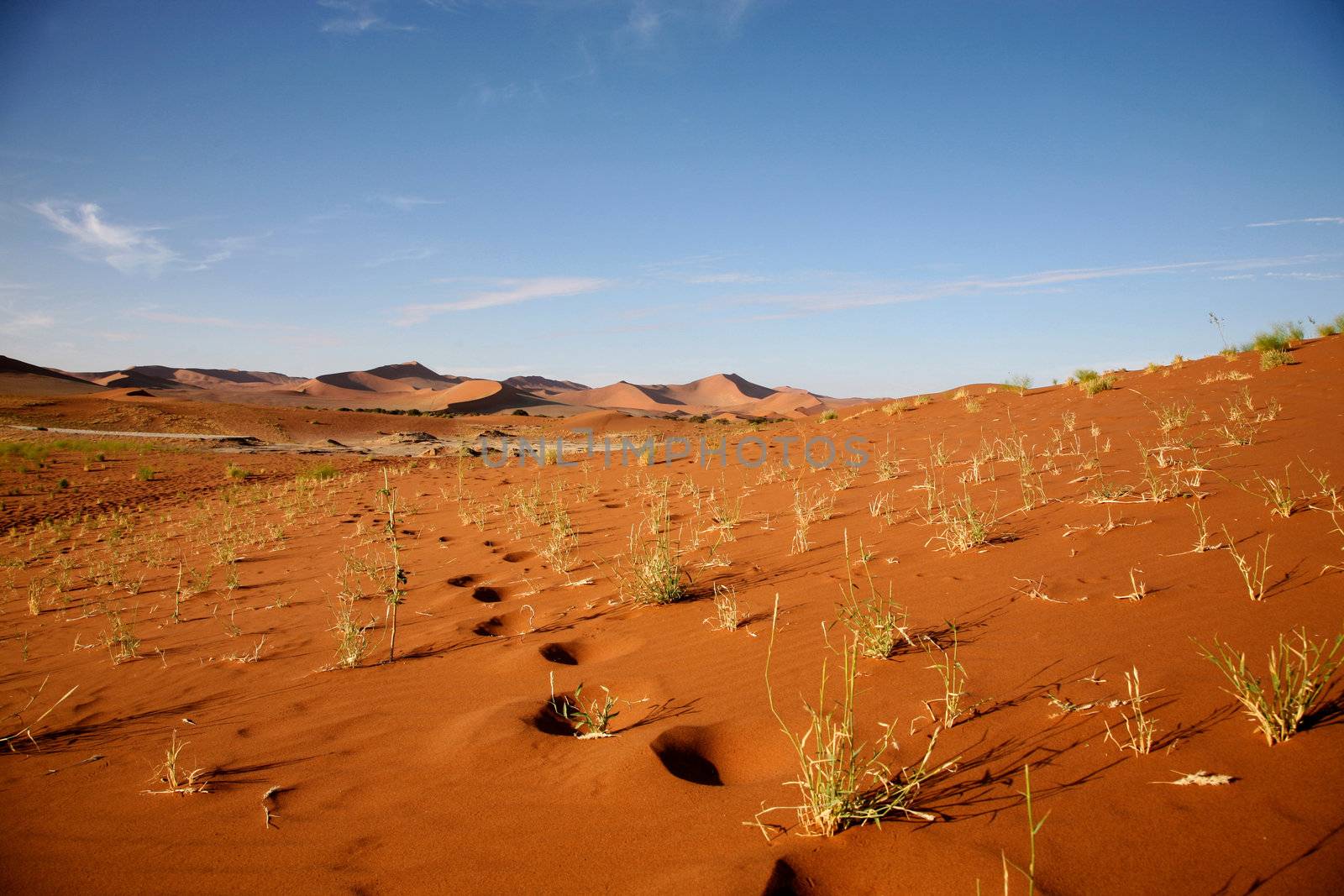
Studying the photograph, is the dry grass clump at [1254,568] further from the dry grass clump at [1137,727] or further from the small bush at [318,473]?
the small bush at [318,473]

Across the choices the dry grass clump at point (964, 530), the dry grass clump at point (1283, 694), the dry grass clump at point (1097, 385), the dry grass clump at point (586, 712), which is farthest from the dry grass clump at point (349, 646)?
the dry grass clump at point (1097, 385)

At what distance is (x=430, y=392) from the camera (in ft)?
270

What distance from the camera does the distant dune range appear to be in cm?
6122

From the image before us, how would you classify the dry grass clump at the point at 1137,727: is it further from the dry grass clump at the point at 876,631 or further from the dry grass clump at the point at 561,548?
the dry grass clump at the point at 561,548

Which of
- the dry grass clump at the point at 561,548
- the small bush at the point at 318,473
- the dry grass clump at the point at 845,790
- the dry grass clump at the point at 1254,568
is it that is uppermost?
the dry grass clump at the point at 1254,568

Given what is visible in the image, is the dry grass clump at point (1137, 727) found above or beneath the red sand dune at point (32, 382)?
beneath

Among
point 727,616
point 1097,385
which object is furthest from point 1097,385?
point 727,616

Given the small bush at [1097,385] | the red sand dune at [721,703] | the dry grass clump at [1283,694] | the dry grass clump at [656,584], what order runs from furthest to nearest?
the small bush at [1097,385], the dry grass clump at [656,584], the dry grass clump at [1283,694], the red sand dune at [721,703]

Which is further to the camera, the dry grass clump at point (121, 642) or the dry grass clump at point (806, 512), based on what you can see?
the dry grass clump at point (806, 512)

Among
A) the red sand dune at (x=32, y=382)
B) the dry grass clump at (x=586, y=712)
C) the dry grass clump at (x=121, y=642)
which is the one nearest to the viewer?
the dry grass clump at (x=586, y=712)

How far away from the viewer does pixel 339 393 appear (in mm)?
87875

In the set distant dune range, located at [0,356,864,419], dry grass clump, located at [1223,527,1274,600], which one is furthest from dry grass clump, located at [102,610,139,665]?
distant dune range, located at [0,356,864,419]

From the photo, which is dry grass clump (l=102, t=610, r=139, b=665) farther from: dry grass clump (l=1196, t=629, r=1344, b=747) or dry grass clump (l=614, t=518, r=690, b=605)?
dry grass clump (l=1196, t=629, r=1344, b=747)

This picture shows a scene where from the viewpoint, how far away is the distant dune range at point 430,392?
61.2m
